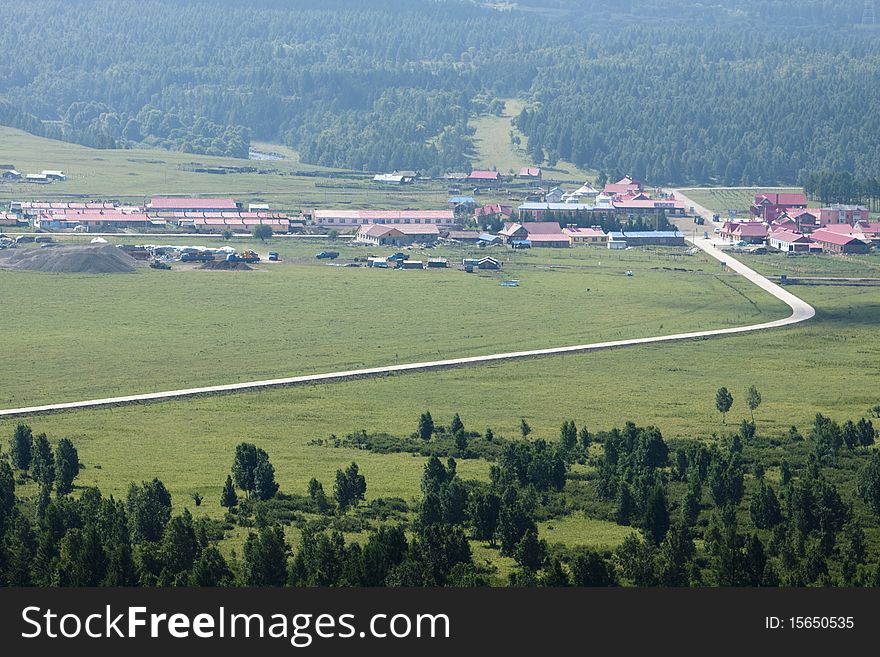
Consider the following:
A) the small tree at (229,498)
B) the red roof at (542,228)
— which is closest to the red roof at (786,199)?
the red roof at (542,228)

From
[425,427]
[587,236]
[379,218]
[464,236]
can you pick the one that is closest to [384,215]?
[379,218]

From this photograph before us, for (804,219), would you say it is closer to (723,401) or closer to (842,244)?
(842,244)

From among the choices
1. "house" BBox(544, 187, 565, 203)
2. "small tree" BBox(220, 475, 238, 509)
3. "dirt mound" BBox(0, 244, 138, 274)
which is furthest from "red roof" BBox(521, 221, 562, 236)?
"small tree" BBox(220, 475, 238, 509)

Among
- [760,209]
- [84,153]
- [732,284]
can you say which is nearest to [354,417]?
[732,284]

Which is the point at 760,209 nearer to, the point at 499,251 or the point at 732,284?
the point at 499,251

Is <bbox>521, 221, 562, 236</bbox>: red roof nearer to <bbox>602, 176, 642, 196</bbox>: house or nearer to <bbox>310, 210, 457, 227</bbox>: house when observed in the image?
<bbox>310, 210, 457, 227</bbox>: house

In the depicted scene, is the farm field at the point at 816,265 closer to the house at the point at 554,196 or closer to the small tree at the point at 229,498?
the house at the point at 554,196

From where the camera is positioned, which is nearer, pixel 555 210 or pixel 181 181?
pixel 555 210
